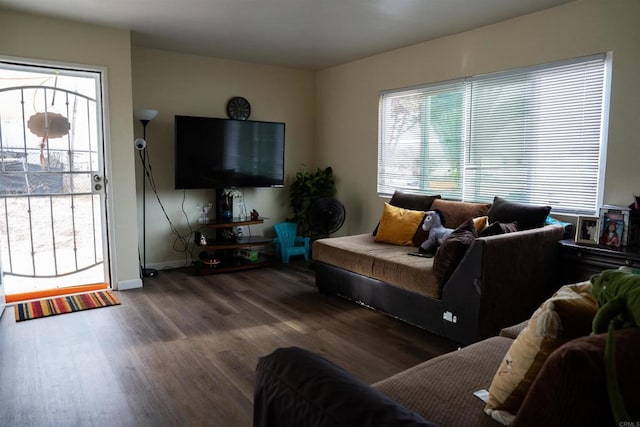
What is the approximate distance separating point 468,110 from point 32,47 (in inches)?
155

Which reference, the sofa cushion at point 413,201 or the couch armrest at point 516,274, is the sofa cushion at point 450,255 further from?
the sofa cushion at point 413,201

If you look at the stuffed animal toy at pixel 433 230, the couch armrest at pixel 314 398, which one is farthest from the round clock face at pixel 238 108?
the couch armrest at pixel 314 398

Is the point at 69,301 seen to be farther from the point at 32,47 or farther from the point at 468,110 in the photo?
the point at 468,110

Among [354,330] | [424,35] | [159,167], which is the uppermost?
[424,35]

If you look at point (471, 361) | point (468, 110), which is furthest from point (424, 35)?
point (471, 361)

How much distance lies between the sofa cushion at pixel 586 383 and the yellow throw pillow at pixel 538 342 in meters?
0.17

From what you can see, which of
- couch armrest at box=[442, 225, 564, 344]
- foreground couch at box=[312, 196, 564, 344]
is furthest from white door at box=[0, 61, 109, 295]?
couch armrest at box=[442, 225, 564, 344]

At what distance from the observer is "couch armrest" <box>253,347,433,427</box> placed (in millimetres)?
950

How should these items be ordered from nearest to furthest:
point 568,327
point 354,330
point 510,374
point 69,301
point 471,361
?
point 568,327
point 510,374
point 471,361
point 354,330
point 69,301

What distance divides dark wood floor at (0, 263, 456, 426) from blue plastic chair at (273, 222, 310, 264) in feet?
3.86

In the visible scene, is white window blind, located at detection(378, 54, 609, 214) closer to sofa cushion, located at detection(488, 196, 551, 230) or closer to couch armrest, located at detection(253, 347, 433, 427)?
sofa cushion, located at detection(488, 196, 551, 230)

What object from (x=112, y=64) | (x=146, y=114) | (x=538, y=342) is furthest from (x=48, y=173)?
(x=538, y=342)

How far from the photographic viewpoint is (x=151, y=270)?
4.80m

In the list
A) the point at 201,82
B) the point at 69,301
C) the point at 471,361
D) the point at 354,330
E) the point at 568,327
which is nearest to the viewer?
the point at 568,327
